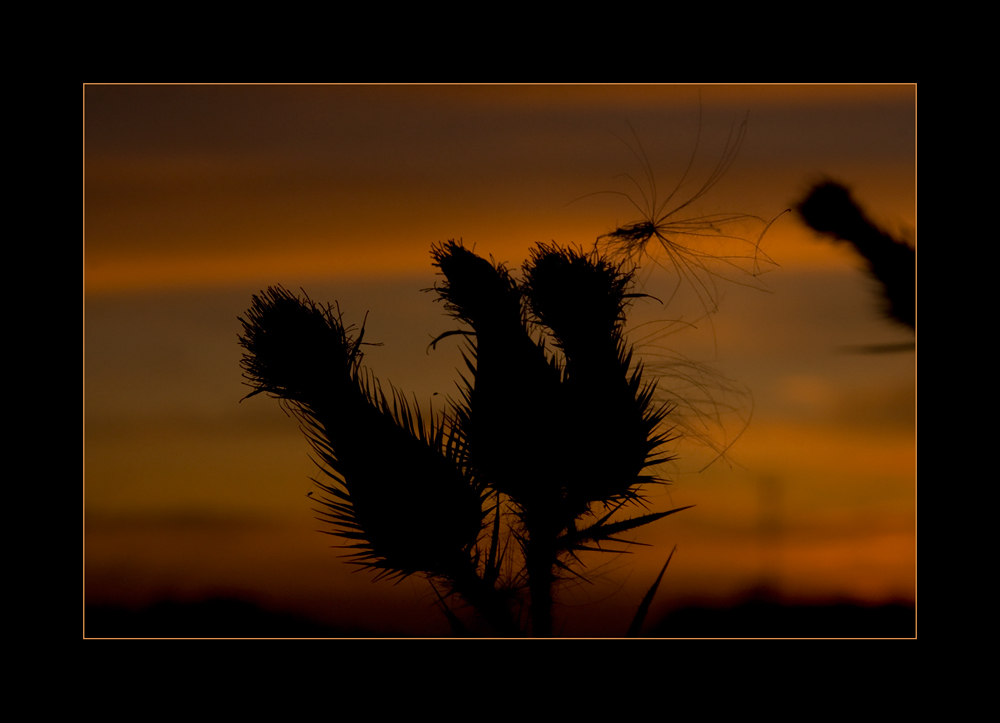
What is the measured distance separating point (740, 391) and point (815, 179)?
0.61 meters

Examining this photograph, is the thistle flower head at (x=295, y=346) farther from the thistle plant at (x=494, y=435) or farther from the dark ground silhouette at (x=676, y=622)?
the dark ground silhouette at (x=676, y=622)

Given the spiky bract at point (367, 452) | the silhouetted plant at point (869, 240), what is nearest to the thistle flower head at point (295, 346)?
the spiky bract at point (367, 452)

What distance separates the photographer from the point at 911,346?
212 centimetres

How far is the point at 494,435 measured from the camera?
1.89 m

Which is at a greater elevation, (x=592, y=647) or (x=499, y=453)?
(x=499, y=453)

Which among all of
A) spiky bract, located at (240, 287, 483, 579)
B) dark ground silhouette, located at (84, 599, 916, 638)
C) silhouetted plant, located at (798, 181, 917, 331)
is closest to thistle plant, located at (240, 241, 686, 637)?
spiky bract, located at (240, 287, 483, 579)

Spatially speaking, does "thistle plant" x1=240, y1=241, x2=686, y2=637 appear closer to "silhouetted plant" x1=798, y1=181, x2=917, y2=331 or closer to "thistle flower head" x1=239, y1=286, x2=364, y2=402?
"thistle flower head" x1=239, y1=286, x2=364, y2=402

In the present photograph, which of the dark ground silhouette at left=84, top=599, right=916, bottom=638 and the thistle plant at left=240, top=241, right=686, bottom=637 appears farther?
the dark ground silhouette at left=84, top=599, right=916, bottom=638

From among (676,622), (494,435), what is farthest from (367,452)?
(676,622)

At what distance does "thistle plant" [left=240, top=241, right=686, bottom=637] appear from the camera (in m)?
1.86

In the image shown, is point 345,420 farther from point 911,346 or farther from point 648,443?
point 911,346

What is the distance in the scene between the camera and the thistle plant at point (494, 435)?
1.86m

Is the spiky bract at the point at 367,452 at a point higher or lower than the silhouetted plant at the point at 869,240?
lower
